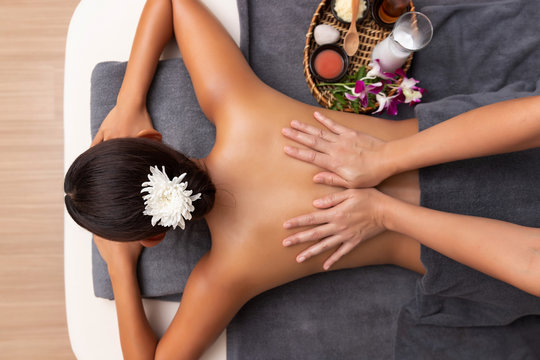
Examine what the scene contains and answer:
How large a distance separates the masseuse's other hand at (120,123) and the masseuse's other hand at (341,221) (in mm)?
555

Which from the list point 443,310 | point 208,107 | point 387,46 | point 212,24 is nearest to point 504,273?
point 443,310

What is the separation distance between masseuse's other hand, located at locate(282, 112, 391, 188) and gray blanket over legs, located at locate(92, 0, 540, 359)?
15 centimetres

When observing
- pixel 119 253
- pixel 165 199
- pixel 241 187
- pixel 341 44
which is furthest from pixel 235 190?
pixel 341 44

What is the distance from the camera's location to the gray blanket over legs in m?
1.01

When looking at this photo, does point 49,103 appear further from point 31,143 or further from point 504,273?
point 504,273

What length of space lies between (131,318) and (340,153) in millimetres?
758

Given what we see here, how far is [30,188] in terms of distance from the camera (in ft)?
4.31

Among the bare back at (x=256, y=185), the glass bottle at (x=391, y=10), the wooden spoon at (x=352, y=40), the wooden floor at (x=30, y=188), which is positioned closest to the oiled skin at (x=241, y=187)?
the bare back at (x=256, y=185)

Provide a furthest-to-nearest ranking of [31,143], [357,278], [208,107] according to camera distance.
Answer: [31,143] < [357,278] < [208,107]

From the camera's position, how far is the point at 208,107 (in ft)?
3.00

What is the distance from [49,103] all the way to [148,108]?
1.75ft

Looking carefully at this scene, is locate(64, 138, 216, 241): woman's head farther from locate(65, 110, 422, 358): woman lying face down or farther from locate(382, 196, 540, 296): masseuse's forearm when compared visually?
locate(382, 196, 540, 296): masseuse's forearm

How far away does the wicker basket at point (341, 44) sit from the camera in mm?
1035

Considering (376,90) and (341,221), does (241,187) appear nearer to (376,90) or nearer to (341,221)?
(341,221)
